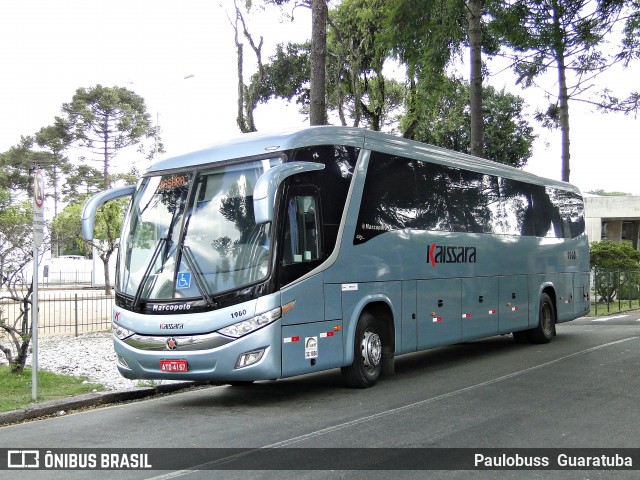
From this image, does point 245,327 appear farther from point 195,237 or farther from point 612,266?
point 612,266

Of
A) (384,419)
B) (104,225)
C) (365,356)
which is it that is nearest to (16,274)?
(365,356)

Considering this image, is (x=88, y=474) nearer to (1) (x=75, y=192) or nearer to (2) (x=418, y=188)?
(2) (x=418, y=188)

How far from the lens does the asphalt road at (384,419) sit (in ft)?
22.7

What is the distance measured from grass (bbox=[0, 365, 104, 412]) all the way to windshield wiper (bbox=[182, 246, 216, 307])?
2.77 meters

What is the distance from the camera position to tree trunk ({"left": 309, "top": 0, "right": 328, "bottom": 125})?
1545cm

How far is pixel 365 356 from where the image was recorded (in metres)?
10.8

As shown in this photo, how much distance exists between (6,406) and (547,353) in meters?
10.3

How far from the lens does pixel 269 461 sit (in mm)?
6590

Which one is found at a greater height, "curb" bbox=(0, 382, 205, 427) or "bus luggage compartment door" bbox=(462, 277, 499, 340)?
"bus luggage compartment door" bbox=(462, 277, 499, 340)

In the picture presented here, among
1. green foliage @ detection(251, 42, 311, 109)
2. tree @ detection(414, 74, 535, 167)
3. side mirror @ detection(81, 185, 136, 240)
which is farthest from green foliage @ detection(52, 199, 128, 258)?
side mirror @ detection(81, 185, 136, 240)

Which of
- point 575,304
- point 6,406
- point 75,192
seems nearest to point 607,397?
point 6,406

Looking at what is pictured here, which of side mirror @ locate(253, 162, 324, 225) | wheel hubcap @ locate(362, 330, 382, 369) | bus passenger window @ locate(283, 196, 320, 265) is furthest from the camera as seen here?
wheel hubcap @ locate(362, 330, 382, 369)

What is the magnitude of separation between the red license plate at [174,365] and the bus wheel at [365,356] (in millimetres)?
2552

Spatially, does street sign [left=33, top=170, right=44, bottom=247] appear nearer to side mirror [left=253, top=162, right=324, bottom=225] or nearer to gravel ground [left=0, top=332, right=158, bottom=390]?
gravel ground [left=0, top=332, right=158, bottom=390]
